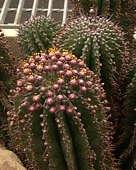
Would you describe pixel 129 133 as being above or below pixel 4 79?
below

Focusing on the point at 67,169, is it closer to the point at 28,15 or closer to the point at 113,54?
the point at 113,54

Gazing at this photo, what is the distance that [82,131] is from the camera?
61cm

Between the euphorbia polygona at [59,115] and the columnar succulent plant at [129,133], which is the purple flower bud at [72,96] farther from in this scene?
the columnar succulent plant at [129,133]

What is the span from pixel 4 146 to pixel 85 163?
399 mm

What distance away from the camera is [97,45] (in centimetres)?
84

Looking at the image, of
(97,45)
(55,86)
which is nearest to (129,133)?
(97,45)

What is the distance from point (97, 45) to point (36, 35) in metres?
0.28

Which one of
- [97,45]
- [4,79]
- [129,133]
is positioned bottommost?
[129,133]

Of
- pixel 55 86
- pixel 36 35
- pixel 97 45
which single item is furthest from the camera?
pixel 36 35

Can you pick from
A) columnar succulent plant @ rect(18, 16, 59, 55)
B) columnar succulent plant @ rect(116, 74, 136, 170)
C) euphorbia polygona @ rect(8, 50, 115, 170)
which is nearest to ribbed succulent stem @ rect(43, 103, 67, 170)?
euphorbia polygona @ rect(8, 50, 115, 170)

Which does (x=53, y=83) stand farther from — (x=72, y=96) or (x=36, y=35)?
(x=36, y=35)

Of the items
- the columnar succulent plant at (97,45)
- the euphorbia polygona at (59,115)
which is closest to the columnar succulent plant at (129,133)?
the columnar succulent plant at (97,45)

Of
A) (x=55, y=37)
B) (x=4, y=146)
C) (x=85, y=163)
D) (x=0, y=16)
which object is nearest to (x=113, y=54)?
(x=55, y=37)

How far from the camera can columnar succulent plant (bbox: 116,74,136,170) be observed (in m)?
0.86
